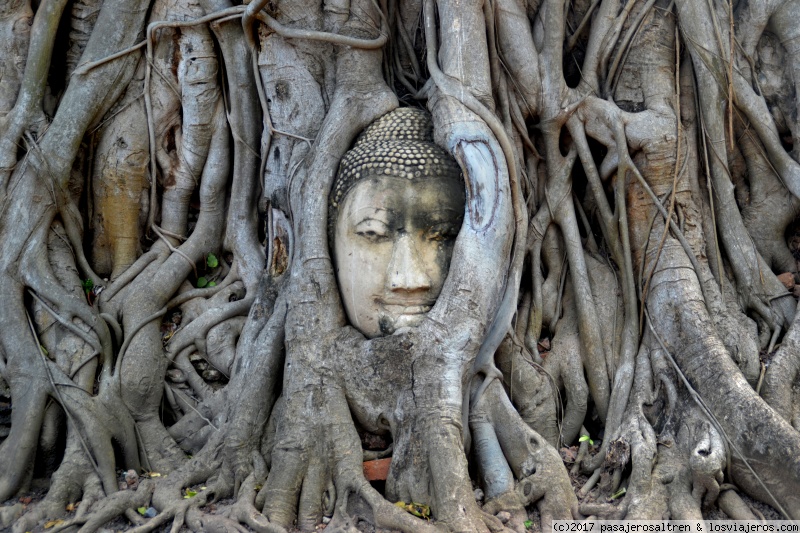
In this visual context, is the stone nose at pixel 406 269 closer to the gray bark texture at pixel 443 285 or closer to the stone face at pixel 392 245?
the stone face at pixel 392 245

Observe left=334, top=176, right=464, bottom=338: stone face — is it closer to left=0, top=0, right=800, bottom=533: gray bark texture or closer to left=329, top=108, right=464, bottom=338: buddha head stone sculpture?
left=329, top=108, right=464, bottom=338: buddha head stone sculpture

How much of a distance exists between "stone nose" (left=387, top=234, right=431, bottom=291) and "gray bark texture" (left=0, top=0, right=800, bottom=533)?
0.13 meters

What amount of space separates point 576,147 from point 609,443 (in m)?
1.63

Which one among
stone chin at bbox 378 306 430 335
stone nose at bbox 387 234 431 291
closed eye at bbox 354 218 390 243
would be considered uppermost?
closed eye at bbox 354 218 390 243

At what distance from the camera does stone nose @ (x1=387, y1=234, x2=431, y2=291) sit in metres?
3.60

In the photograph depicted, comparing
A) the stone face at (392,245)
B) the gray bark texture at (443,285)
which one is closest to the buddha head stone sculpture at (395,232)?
the stone face at (392,245)

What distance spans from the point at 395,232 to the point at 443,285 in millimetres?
349

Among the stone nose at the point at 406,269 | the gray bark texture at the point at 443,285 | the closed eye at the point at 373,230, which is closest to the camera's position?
the gray bark texture at the point at 443,285

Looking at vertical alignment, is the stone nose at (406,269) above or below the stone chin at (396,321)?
above

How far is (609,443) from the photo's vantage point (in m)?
3.63

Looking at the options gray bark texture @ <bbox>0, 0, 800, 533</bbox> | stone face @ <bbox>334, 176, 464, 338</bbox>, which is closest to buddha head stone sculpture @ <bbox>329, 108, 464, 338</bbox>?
stone face @ <bbox>334, 176, 464, 338</bbox>

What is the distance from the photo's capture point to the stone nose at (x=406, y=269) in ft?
11.8

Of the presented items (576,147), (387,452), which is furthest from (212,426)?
(576,147)

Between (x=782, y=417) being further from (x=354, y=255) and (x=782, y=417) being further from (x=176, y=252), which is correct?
(x=176, y=252)
